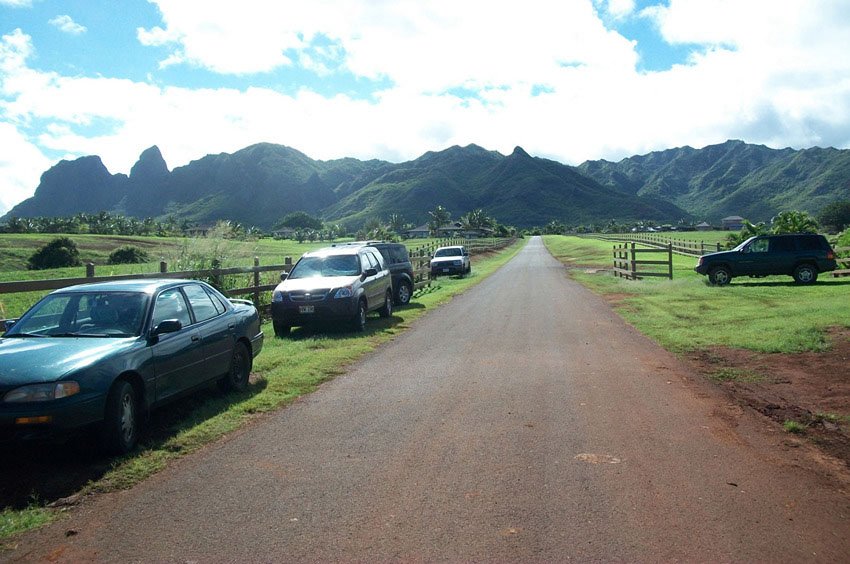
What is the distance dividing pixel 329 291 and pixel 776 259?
17.2m

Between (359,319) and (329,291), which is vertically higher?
(329,291)

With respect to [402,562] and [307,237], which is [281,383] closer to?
[402,562]

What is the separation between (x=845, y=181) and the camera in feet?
627

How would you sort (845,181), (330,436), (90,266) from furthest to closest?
(845,181) → (90,266) → (330,436)

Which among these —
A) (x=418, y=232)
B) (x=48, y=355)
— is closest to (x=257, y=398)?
(x=48, y=355)

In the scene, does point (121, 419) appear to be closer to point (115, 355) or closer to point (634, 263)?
point (115, 355)

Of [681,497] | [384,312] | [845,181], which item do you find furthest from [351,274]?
[845,181]

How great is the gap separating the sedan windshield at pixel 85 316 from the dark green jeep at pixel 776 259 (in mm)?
21196

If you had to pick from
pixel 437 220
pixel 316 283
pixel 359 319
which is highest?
pixel 437 220

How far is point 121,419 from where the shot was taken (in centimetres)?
602

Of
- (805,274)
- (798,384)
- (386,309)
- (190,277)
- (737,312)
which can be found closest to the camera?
(798,384)

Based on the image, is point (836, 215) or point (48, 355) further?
point (836, 215)

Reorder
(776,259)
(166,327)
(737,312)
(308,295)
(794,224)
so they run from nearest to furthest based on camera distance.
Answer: (166,327), (308,295), (737,312), (776,259), (794,224)

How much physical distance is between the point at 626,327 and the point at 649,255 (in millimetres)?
35228
